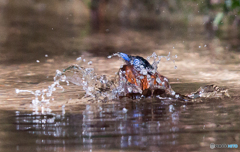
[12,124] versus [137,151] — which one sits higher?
[12,124]

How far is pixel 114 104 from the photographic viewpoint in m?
3.80

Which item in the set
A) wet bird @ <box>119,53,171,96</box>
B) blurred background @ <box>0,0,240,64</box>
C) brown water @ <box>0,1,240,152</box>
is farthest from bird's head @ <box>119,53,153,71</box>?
blurred background @ <box>0,0,240,64</box>

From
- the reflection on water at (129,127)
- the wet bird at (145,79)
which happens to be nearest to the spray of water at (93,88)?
the wet bird at (145,79)

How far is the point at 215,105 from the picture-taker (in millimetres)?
3703

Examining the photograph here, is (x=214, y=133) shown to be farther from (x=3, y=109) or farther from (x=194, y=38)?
(x=194, y=38)

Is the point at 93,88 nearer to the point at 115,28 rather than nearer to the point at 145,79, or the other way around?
the point at 145,79

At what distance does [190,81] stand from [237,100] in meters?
0.91

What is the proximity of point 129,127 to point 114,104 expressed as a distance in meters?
0.72

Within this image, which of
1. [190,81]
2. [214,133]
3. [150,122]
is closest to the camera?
[214,133]

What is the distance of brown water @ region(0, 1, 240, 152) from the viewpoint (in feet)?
9.23

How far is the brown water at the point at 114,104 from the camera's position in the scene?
9.23 feet

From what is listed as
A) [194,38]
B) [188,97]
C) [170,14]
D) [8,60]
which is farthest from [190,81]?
[170,14]

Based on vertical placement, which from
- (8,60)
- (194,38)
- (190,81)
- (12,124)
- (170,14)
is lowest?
(12,124)

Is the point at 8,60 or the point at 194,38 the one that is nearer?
the point at 8,60
